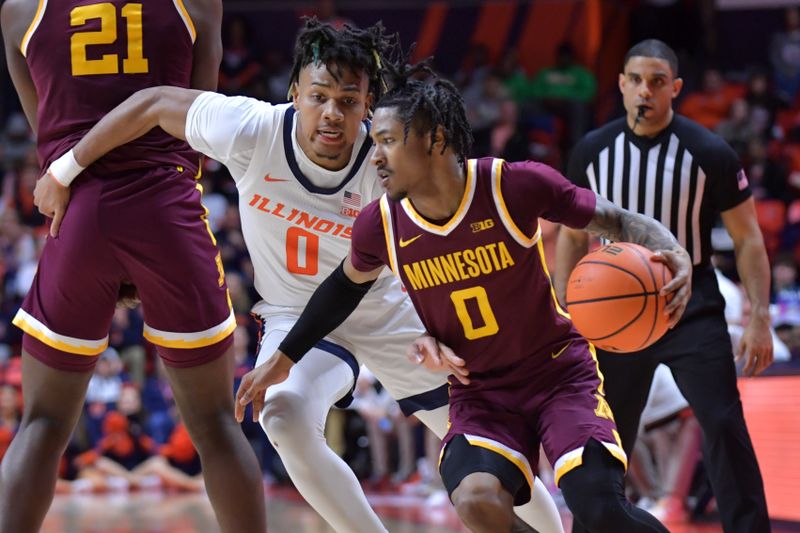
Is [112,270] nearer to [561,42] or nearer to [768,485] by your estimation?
[768,485]

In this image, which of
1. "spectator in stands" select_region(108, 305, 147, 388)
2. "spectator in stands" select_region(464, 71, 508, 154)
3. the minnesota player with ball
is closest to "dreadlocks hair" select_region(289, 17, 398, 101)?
the minnesota player with ball

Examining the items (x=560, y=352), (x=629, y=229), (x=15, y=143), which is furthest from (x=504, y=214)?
(x=15, y=143)

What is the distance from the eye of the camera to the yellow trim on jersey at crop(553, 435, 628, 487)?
3.93 meters

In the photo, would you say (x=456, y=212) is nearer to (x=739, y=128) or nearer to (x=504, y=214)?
(x=504, y=214)

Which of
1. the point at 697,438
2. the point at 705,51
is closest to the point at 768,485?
the point at 697,438

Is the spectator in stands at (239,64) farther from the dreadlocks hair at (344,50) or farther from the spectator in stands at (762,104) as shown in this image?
the dreadlocks hair at (344,50)

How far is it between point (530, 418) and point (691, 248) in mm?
1549

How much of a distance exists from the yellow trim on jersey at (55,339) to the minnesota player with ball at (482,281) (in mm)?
578

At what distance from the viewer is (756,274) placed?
5.23 metres

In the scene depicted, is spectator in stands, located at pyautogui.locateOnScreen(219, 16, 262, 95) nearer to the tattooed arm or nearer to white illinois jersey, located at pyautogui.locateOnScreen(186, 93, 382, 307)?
white illinois jersey, located at pyautogui.locateOnScreen(186, 93, 382, 307)

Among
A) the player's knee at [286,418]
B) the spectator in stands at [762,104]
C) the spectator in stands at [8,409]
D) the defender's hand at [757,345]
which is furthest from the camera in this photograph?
the spectator in stands at [762,104]

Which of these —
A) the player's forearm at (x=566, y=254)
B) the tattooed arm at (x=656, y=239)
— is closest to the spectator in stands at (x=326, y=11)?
the player's forearm at (x=566, y=254)

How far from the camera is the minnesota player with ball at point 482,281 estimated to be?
4.07m

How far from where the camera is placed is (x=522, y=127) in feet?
48.9
